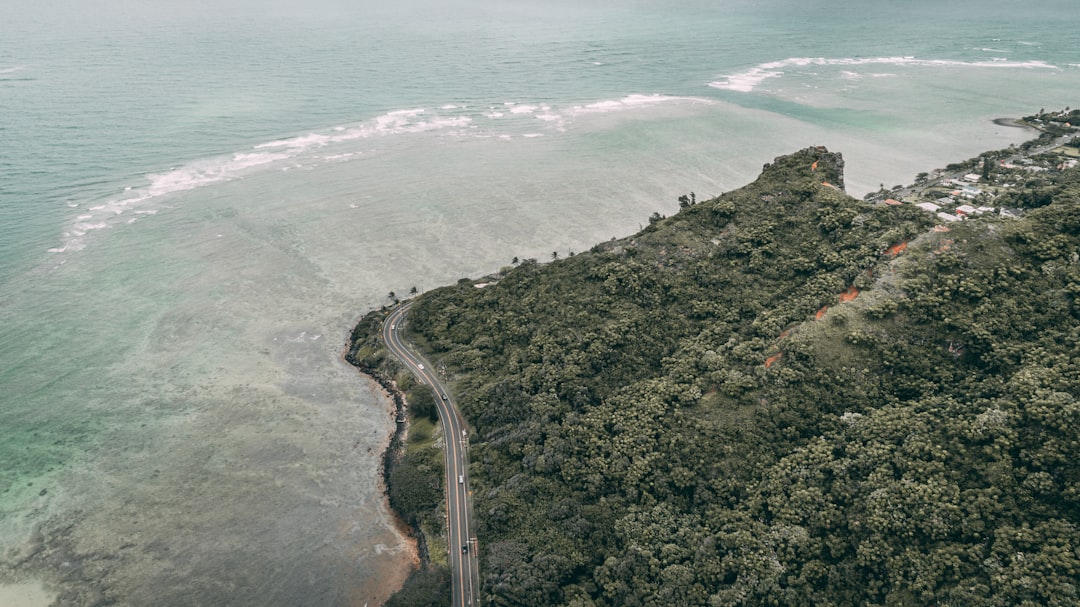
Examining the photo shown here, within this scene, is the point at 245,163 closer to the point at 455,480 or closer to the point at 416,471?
the point at 416,471

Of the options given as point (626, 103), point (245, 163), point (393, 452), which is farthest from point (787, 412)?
point (626, 103)

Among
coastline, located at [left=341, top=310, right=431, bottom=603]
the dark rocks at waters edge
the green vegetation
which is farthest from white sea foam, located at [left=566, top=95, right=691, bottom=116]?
the green vegetation

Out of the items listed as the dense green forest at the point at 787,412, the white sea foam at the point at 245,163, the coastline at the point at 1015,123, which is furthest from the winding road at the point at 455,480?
the coastline at the point at 1015,123

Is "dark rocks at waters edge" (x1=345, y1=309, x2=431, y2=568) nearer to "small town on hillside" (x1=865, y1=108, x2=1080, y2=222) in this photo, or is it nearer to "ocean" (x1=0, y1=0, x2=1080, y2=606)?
"ocean" (x1=0, y1=0, x2=1080, y2=606)

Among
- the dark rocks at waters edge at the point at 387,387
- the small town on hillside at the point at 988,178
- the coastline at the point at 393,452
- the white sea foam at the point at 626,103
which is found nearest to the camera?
the coastline at the point at 393,452

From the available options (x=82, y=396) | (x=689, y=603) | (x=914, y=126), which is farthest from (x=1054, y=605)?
(x=914, y=126)

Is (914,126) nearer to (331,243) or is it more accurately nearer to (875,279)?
(875,279)

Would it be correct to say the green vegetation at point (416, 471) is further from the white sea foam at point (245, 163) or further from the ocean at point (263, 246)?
the white sea foam at point (245, 163)
